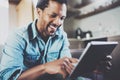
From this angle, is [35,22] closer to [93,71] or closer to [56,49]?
[56,49]

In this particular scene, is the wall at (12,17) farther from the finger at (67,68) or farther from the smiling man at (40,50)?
the finger at (67,68)

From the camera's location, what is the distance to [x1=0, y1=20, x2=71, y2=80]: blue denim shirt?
1.58m

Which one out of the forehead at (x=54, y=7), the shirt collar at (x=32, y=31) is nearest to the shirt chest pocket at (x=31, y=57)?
the shirt collar at (x=32, y=31)

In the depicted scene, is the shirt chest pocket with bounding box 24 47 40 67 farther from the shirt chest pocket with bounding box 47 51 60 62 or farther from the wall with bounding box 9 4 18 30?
the wall with bounding box 9 4 18 30

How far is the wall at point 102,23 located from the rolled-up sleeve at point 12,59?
56.2 inches

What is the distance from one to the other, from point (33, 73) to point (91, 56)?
458 millimetres

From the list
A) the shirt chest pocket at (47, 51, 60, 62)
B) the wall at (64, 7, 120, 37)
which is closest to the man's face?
the shirt chest pocket at (47, 51, 60, 62)

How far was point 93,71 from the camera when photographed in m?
1.88

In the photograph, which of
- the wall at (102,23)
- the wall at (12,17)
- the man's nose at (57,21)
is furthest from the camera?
the wall at (102,23)

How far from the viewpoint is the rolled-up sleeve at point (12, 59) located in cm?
157

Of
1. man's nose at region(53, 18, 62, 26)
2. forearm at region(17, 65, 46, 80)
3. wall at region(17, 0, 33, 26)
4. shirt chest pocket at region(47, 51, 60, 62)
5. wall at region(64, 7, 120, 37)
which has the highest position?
wall at region(17, 0, 33, 26)

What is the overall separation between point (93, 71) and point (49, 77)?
41 cm

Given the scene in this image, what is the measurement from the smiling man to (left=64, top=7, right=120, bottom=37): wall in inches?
47.0

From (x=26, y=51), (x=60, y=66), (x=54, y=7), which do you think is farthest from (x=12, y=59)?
(x=54, y=7)
